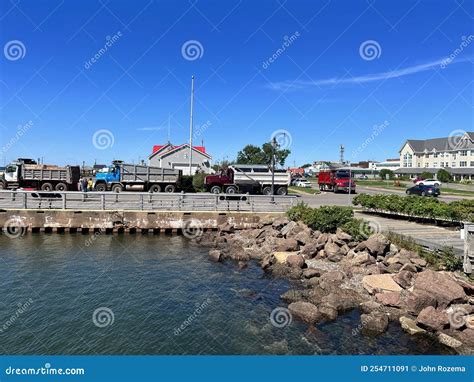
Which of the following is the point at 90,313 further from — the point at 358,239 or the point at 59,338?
the point at 358,239

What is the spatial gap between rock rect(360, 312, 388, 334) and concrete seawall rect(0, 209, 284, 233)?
12.8 metres

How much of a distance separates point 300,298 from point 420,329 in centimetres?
355

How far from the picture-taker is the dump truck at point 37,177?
3031 cm

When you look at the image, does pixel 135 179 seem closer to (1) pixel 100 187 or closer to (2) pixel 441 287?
(1) pixel 100 187

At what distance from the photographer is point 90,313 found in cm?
1030

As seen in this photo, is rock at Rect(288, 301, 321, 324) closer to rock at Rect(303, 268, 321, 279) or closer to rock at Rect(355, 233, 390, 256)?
rock at Rect(303, 268, 321, 279)

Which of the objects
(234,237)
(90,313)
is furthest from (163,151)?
(90,313)

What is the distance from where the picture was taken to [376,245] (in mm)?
13836

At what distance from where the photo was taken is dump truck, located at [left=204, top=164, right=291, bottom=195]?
96.0 ft

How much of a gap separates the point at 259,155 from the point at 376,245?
60.4 meters

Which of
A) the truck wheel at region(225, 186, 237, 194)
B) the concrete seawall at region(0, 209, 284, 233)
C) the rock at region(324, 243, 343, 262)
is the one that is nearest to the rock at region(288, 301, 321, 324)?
the rock at region(324, 243, 343, 262)

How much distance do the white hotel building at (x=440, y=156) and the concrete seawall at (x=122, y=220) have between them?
72.0 metres

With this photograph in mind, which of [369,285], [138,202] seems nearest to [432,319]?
[369,285]

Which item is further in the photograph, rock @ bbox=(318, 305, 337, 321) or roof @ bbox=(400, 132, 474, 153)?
roof @ bbox=(400, 132, 474, 153)
